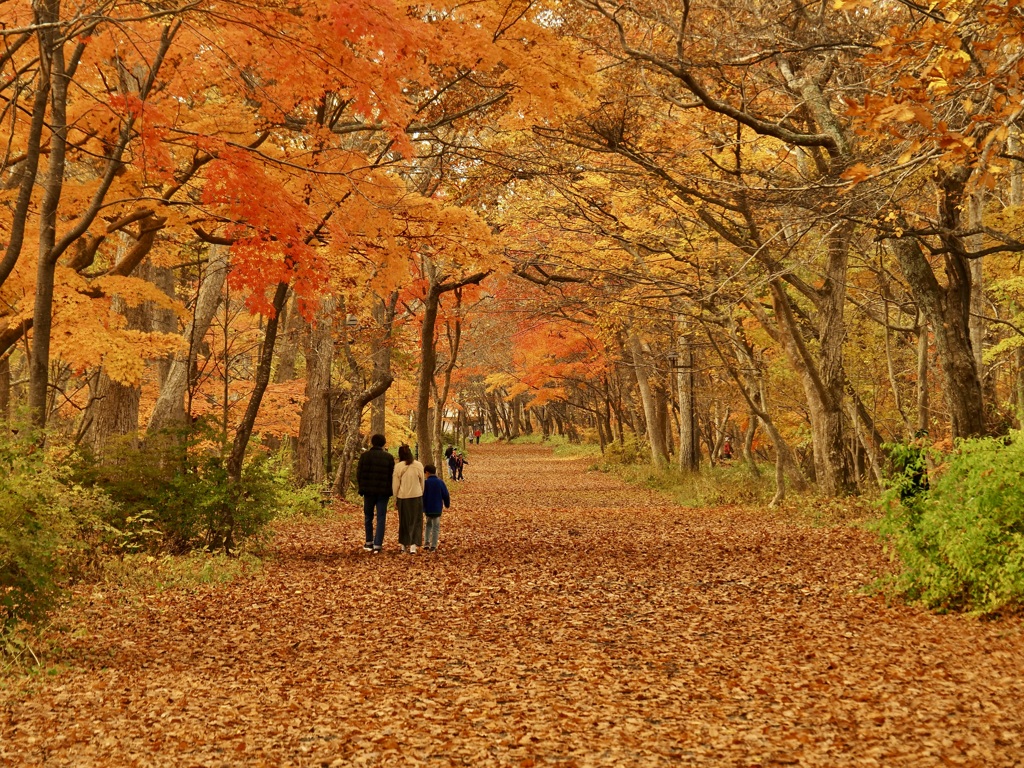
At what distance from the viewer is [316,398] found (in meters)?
23.3

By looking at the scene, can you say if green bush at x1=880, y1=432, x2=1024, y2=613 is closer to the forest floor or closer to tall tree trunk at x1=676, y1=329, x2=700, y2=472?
the forest floor

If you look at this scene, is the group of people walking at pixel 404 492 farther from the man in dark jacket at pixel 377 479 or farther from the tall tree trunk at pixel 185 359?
the tall tree trunk at pixel 185 359

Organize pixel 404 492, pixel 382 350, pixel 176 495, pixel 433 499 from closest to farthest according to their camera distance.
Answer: pixel 176 495
pixel 404 492
pixel 433 499
pixel 382 350

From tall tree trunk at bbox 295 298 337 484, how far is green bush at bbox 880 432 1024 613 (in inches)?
638

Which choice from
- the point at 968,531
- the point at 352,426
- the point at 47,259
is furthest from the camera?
the point at 352,426

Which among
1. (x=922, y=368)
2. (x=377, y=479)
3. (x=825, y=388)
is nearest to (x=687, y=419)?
(x=825, y=388)

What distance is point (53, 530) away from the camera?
7.38m

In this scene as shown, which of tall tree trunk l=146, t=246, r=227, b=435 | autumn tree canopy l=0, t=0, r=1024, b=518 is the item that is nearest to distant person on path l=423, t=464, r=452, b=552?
autumn tree canopy l=0, t=0, r=1024, b=518

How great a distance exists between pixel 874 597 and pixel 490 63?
802 cm

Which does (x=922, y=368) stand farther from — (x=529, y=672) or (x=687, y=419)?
(x=687, y=419)

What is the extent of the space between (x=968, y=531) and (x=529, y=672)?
435 centimetres

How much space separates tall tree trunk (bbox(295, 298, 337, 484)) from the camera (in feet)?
76.3

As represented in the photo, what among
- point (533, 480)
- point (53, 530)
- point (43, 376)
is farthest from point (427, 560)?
point (533, 480)

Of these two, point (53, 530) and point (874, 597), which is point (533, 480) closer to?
point (874, 597)
